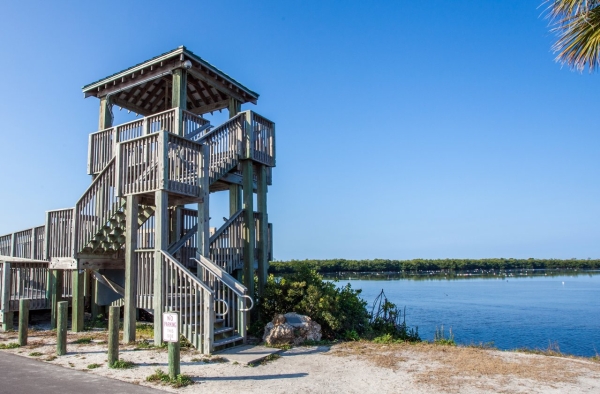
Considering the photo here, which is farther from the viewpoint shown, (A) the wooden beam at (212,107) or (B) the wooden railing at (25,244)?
(A) the wooden beam at (212,107)

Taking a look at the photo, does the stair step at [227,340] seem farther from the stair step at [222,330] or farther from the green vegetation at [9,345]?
the green vegetation at [9,345]

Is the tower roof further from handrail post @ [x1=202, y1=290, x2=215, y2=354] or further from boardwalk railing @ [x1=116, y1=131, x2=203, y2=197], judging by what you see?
handrail post @ [x1=202, y1=290, x2=215, y2=354]

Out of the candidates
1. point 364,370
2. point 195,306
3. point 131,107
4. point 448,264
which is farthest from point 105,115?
point 448,264

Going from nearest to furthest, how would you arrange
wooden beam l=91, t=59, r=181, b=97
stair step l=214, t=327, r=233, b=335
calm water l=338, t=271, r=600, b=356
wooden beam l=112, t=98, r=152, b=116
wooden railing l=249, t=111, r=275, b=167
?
stair step l=214, t=327, r=233, b=335
wooden beam l=91, t=59, r=181, b=97
wooden railing l=249, t=111, r=275, b=167
wooden beam l=112, t=98, r=152, b=116
calm water l=338, t=271, r=600, b=356

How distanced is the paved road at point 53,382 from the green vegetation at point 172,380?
1.08ft

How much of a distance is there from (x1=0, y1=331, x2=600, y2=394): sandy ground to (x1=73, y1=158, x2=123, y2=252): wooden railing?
2713mm

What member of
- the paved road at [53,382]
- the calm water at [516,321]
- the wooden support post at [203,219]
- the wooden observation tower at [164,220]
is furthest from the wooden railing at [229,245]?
the calm water at [516,321]

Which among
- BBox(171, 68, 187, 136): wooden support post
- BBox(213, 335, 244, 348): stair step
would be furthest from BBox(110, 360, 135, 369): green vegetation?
BBox(171, 68, 187, 136): wooden support post

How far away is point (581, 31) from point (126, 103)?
41.9 ft

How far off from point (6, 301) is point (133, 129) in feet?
18.8

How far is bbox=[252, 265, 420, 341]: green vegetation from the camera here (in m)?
11.6

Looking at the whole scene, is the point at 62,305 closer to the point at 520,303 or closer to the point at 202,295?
the point at 202,295

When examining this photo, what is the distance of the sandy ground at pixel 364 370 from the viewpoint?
22.3 ft

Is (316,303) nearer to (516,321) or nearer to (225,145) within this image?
(225,145)
